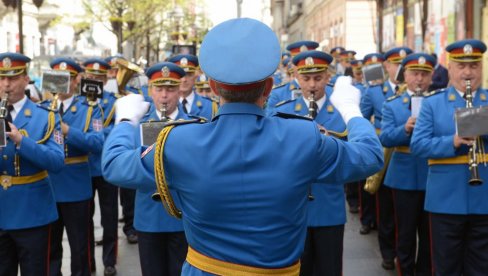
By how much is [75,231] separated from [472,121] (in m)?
3.76

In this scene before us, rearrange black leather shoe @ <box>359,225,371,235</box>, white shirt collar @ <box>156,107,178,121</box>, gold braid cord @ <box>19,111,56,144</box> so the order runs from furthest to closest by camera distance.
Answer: black leather shoe @ <box>359,225,371,235</box> < white shirt collar @ <box>156,107,178,121</box> < gold braid cord @ <box>19,111,56,144</box>

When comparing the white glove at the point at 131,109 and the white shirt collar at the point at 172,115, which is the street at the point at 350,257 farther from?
the white glove at the point at 131,109

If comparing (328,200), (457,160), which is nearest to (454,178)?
(457,160)

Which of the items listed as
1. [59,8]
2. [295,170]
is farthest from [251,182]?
[59,8]

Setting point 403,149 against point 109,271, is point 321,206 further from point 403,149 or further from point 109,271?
point 109,271

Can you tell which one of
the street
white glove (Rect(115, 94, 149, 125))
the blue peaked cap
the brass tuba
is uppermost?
the brass tuba

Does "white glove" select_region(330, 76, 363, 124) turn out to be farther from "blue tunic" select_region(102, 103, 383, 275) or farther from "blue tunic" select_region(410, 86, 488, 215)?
"blue tunic" select_region(410, 86, 488, 215)

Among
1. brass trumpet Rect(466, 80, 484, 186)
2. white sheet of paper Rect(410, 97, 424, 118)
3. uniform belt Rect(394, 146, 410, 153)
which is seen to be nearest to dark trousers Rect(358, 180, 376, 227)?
uniform belt Rect(394, 146, 410, 153)

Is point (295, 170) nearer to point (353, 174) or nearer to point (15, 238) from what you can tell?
point (353, 174)

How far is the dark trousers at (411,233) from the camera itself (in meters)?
7.26

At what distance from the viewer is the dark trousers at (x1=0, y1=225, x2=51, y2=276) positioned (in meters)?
5.66

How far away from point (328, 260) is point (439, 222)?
105 cm

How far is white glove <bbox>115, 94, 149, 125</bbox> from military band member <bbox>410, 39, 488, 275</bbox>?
115 inches

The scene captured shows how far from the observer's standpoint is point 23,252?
5676 millimetres
